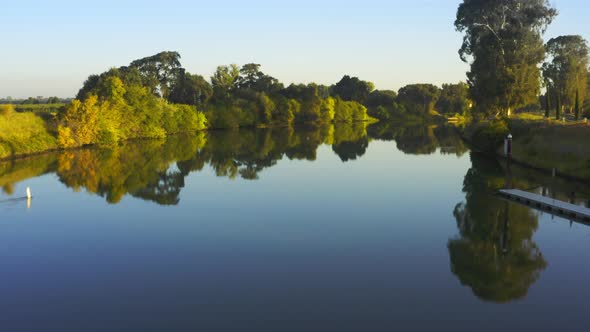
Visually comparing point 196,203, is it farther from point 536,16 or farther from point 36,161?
point 536,16

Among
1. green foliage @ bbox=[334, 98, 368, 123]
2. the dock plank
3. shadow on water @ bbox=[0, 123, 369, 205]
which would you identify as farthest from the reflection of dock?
green foliage @ bbox=[334, 98, 368, 123]

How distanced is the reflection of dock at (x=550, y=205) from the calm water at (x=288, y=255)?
3.09ft

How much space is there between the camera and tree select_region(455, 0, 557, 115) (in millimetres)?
54156

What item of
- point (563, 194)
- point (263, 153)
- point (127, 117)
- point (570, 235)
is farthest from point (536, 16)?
point (127, 117)

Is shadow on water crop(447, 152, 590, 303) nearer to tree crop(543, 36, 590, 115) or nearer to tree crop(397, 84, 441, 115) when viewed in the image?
tree crop(543, 36, 590, 115)

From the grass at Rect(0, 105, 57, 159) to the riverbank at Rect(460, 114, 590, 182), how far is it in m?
52.2

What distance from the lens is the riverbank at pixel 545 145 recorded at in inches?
1425

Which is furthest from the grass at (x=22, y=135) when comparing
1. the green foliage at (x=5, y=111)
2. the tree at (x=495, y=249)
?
the tree at (x=495, y=249)

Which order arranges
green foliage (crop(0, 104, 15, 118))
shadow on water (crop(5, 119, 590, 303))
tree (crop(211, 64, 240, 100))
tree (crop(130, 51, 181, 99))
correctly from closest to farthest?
shadow on water (crop(5, 119, 590, 303))
green foliage (crop(0, 104, 15, 118))
tree (crop(130, 51, 181, 99))
tree (crop(211, 64, 240, 100))

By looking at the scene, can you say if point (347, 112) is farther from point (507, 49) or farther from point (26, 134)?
point (26, 134)

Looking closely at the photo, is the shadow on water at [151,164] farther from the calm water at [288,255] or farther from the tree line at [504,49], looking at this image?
the tree line at [504,49]

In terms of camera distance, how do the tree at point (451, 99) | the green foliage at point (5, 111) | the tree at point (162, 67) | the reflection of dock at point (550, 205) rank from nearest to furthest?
the reflection of dock at point (550, 205) → the green foliage at point (5, 111) → the tree at point (162, 67) → the tree at point (451, 99)

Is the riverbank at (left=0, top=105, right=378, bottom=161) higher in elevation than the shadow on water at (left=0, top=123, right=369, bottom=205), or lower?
higher

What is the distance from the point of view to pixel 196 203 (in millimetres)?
31062
